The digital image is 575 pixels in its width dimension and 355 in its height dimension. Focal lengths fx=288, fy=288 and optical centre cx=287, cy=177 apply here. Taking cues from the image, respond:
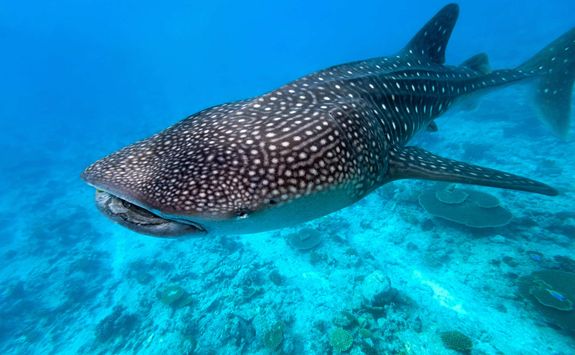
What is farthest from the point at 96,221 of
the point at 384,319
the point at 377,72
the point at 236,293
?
the point at 377,72

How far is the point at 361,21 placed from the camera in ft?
436

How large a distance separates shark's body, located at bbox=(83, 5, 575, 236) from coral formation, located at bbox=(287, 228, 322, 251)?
23.6ft

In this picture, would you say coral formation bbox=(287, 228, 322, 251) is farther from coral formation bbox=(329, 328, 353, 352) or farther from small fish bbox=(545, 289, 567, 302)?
small fish bbox=(545, 289, 567, 302)

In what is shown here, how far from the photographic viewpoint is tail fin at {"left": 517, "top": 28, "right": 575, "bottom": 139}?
8008 mm

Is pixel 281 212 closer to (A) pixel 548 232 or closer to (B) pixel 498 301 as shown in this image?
(B) pixel 498 301

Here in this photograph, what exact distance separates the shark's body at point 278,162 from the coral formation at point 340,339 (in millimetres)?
5038

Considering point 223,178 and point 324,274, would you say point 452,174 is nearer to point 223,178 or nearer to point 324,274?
point 223,178

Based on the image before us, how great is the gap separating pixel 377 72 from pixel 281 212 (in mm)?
3526

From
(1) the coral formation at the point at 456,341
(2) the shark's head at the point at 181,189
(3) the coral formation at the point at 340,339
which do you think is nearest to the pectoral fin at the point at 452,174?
(2) the shark's head at the point at 181,189

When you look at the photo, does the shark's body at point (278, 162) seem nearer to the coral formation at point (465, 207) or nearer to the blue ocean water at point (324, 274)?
the blue ocean water at point (324, 274)

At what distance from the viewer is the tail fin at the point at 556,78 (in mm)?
8008

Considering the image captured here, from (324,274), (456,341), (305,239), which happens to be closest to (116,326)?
(305,239)

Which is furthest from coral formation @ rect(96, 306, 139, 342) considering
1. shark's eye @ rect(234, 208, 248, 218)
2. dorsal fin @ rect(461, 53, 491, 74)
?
dorsal fin @ rect(461, 53, 491, 74)

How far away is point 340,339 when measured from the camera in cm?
721
